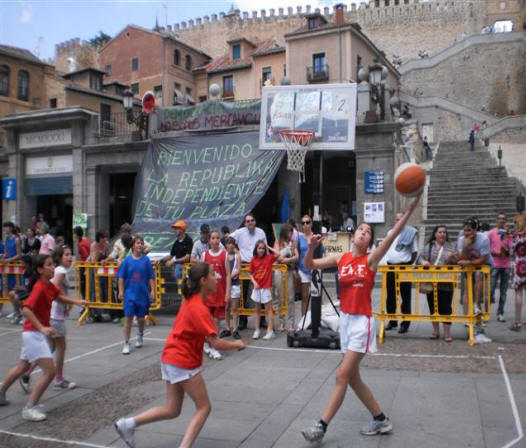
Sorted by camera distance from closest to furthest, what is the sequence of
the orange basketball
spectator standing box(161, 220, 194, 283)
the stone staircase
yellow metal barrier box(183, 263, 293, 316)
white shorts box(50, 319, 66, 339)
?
the orange basketball
white shorts box(50, 319, 66, 339)
yellow metal barrier box(183, 263, 293, 316)
spectator standing box(161, 220, 194, 283)
the stone staircase

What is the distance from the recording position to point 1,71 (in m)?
34.8

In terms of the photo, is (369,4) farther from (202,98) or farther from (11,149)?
(11,149)

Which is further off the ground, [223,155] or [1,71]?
[1,71]

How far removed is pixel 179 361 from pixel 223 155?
38.0 ft

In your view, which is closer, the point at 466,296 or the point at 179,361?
the point at 179,361

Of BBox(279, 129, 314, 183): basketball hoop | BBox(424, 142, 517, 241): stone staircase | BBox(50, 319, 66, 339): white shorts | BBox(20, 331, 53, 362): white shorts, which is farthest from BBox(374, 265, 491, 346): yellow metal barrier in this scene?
BBox(424, 142, 517, 241): stone staircase

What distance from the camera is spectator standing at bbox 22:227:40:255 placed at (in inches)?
482

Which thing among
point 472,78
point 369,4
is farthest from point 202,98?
point 369,4

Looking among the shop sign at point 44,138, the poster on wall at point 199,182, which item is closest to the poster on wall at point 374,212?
the poster on wall at point 199,182

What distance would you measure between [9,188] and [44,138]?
2.71m

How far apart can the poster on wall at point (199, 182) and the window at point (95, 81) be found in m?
25.6

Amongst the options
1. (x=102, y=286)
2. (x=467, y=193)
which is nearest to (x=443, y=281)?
(x=102, y=286)

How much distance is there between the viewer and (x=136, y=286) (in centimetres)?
821

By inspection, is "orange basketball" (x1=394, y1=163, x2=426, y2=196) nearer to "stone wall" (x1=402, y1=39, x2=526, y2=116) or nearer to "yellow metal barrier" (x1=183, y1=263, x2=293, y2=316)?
"yellow metal barrier" (x1=183, y1=263, x2=293, y2=316)
